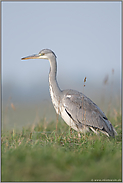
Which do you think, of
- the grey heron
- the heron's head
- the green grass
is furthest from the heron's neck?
the green grass

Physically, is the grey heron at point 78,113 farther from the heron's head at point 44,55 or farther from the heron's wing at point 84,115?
the heron's head at point 44,55

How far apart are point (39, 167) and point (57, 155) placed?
1.26ft

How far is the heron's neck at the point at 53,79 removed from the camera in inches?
249

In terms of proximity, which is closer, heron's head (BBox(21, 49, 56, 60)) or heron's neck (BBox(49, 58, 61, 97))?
heron's neck (BBox(49, 58, 61, 97))

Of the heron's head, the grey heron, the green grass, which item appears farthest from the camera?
the heron's head

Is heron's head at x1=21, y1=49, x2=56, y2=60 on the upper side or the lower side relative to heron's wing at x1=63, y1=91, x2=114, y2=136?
upper

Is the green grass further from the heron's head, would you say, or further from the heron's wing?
the heron's head

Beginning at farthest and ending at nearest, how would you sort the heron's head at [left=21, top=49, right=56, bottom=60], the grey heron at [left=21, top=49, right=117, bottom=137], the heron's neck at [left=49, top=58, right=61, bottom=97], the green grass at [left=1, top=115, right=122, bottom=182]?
the heron's head at [left=21, top=49, right=56, bottom=60], the heron's neck at [left=49, top=58, right=61, bottom=97], the grey heron at [left=21, top=49, right=117, bottom=137], the green grass at [left=1, top=115, right=122, bottom=182]

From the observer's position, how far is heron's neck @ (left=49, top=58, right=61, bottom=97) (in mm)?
6318

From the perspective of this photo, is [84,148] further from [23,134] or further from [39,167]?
[23,134]

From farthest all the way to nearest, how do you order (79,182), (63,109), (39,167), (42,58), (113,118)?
1. (113,118)
2. (42,58)
3. (63,109)
4. (39,167)
5. (79,182)

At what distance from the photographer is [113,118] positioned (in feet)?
27.9

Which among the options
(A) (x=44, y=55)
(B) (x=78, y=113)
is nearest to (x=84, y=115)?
(B) (x=78, y=113)

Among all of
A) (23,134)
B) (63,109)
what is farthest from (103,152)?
(23,134)
